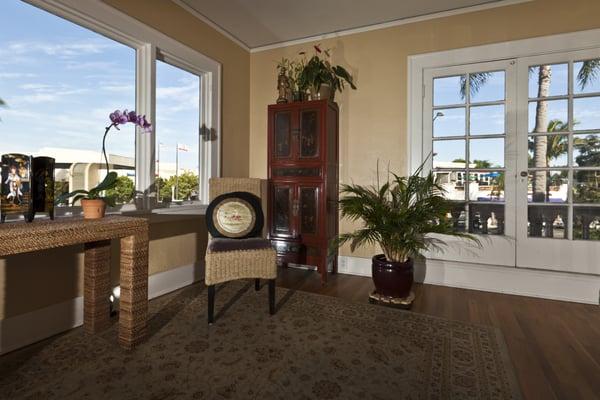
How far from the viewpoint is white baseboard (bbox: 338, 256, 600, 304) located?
250cm

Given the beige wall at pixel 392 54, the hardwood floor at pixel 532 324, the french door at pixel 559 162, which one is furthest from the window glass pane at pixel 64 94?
the french door at pixel 559 162

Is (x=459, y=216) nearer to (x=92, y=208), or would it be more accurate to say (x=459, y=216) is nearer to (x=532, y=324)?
(x=532, y=324)

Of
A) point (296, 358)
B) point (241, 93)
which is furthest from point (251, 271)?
point (241, 93)

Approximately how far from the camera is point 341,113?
334cm

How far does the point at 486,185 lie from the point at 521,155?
37 cm

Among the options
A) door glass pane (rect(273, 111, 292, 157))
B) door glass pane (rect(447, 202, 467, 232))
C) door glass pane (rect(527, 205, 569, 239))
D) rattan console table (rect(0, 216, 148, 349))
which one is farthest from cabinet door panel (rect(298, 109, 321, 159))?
door glass pane (rect(527, 205, 569, 239))

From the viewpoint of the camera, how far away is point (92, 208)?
1.79 metres

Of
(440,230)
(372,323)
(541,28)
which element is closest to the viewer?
(372,323)

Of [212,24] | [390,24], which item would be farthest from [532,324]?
[212,24]

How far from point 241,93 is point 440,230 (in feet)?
8.64

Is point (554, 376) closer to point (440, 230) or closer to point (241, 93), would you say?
point (440, 230)

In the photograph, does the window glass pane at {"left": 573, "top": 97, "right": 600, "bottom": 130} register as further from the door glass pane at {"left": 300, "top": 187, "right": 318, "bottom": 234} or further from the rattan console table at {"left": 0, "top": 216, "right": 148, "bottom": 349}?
the rattan console table at {"left": 0, "top": 216, "right": 148, "bottom": 349}

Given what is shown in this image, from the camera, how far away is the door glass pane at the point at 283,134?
3.07 metres

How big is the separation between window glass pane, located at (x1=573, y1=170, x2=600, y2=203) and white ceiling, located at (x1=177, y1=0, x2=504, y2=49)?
5.39 feet
